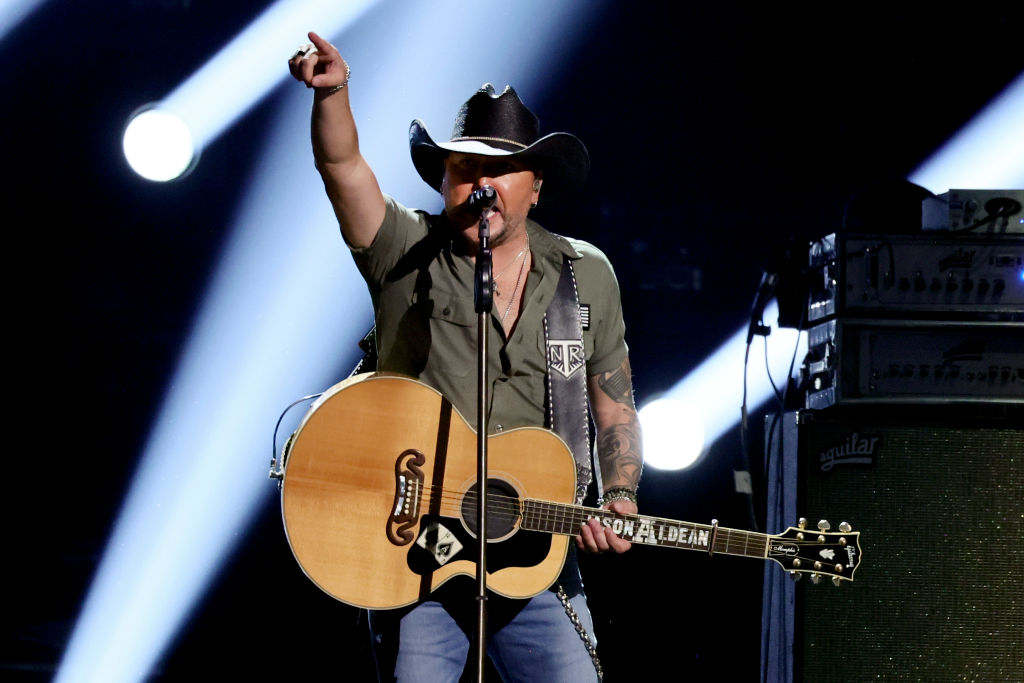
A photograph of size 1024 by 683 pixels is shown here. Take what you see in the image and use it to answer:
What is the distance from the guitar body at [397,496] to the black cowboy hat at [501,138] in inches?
27.5

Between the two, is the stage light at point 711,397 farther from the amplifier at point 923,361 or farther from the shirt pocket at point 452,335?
the shirt pocket at point 452,335

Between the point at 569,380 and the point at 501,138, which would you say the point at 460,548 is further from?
the point at 501,138

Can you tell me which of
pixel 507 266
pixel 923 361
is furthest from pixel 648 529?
pixel 923 361

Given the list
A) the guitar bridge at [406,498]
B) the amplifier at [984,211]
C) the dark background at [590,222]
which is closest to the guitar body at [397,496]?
the guitar bridge at [406,498]

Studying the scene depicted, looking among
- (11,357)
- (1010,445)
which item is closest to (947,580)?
(1010,445)

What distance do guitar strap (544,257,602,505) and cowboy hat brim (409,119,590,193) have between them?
0.36m

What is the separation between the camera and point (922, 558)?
11.3 feet

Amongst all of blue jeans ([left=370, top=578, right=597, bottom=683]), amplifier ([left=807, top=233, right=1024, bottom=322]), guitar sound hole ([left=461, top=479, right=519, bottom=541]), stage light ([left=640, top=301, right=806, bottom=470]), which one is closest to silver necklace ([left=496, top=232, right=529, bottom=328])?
guitar sound hole ([left=461, top=479, right=519, bottom=541])

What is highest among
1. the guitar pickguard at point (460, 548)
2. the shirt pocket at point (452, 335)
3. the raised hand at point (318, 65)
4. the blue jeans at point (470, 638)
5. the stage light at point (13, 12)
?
the stage light at point (13, 12)

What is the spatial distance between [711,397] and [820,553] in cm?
233

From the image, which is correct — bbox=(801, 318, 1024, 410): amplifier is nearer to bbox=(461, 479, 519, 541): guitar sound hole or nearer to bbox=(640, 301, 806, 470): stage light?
bbox=(640, 301, 806, 470): stage light

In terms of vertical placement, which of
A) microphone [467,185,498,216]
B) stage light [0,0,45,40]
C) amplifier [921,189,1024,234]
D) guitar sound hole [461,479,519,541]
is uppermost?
stage light [0,0,45,40]

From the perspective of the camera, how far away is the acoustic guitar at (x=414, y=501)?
2400 millimetres

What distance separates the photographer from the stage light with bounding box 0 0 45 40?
4930 millimetres
